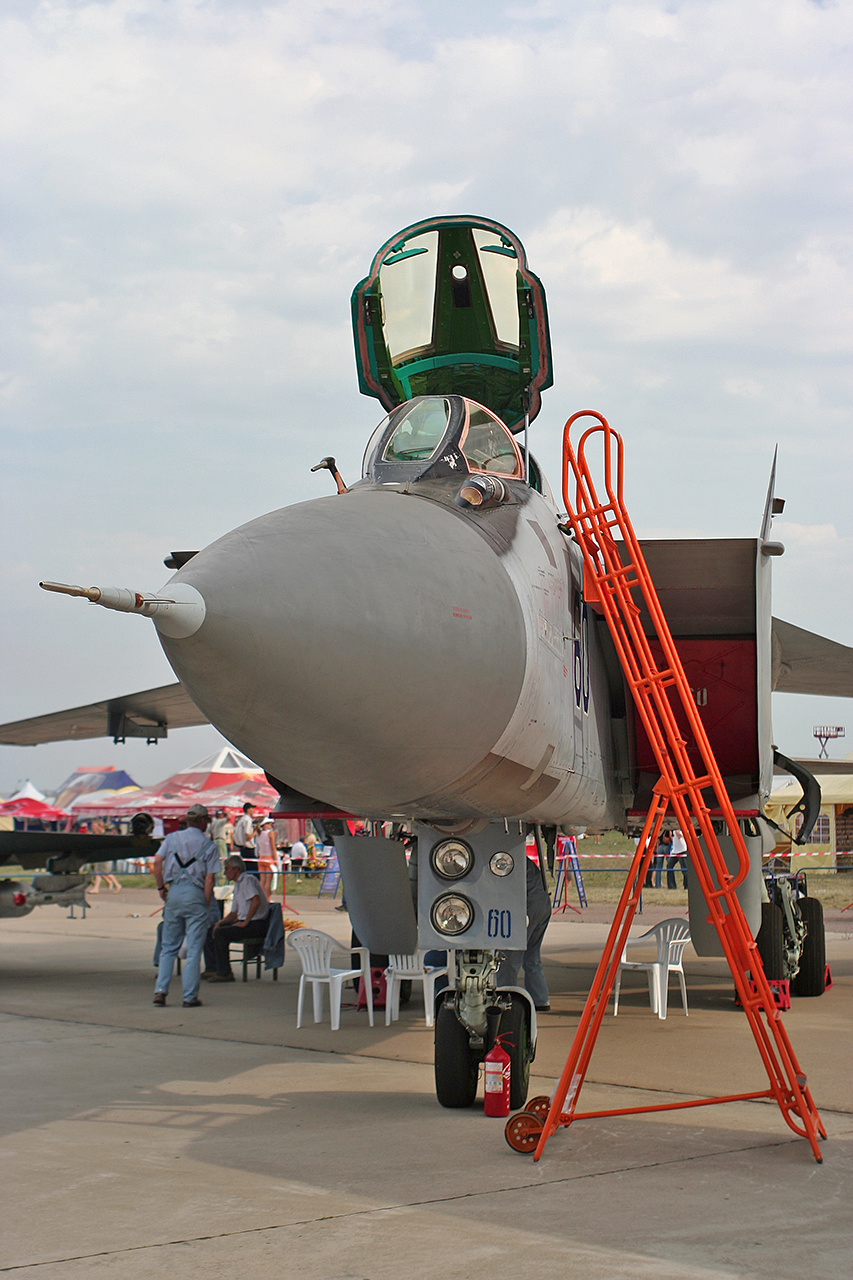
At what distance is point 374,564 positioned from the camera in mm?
3166

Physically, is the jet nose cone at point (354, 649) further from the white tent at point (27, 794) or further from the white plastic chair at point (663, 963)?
the white tent at point (27, 794)

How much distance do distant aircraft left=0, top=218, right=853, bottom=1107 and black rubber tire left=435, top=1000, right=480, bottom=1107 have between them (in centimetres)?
1

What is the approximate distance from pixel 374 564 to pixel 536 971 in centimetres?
556

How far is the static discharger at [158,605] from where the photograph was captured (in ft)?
9.02

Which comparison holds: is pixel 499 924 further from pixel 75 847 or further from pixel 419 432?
pixel 75 847

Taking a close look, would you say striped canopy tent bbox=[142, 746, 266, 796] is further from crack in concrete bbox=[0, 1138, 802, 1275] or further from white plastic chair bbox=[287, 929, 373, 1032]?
crack in concrete bbox=[0, 1138, 802, 1275]

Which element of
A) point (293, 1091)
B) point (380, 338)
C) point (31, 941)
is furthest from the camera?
point (31, 941)

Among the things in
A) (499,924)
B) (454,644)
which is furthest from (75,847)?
(454,644)

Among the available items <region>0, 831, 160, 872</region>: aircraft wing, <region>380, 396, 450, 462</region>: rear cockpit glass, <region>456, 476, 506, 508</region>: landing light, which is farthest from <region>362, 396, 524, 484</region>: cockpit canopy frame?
<region>0, 831, 160, 872</region>: aircraft wing

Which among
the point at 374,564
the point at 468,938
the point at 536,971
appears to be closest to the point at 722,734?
the point at 468,938

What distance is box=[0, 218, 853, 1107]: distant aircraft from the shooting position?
9.80ft

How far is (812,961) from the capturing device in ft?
31.0

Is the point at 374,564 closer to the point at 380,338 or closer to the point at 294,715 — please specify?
the point at 294,715

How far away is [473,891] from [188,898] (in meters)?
4.62
